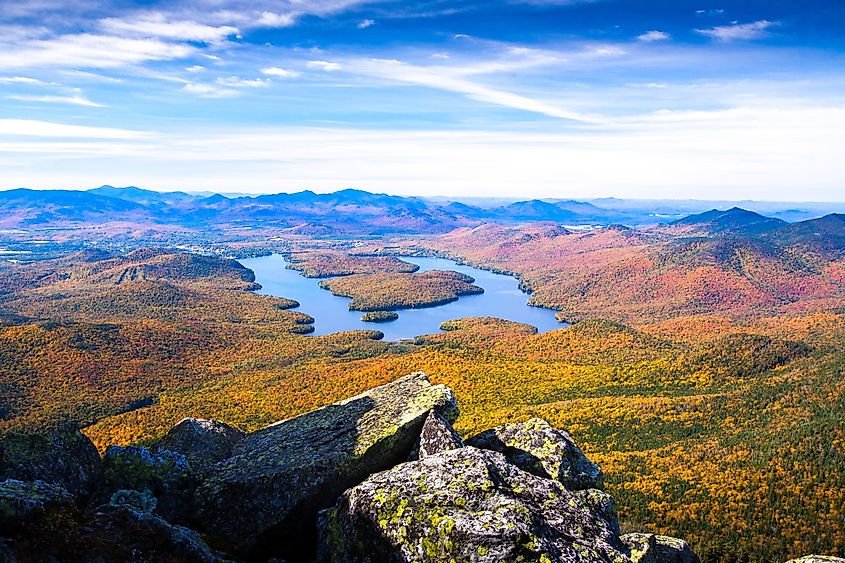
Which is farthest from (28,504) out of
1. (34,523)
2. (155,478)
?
(155,478)

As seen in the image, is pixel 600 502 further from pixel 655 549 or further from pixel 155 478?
pixel 155 478

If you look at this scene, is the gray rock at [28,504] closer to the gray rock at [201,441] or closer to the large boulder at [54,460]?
the large boulder at [54,460]

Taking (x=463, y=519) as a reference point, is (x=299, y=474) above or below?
below

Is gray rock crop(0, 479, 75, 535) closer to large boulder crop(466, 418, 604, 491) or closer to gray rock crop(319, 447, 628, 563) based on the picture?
gray rock crop(319, 447, 628, 563)

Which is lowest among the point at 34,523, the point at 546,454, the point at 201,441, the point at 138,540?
the point at 201,441

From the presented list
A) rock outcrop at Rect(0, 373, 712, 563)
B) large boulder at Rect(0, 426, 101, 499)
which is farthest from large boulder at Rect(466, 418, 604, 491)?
large boulder at Rect(0, 426, 101, 499)

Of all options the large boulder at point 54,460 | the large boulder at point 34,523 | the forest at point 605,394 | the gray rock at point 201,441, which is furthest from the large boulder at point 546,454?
the forest at point 605,394
